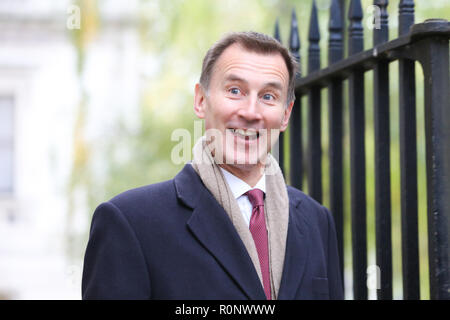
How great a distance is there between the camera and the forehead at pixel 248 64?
7.37 feet

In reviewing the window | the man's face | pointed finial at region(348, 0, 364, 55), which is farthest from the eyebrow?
the window

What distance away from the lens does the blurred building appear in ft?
34.9

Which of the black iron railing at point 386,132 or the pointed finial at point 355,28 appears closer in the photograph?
the black iron railing at point 386,132

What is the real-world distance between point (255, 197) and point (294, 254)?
224 millimetres

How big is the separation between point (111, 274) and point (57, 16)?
32.9 feet

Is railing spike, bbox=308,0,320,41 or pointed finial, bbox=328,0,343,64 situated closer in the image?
pointed finial, bbox=328,0,343,64

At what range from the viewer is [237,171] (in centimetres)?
234

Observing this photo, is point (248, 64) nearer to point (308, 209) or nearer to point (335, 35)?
point (308, 209)

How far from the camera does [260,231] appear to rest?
228 centimetres

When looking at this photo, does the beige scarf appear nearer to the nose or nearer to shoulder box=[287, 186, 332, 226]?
shoulder box=[287, 186, 332, 226]

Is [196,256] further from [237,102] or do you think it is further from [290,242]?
[237,102]

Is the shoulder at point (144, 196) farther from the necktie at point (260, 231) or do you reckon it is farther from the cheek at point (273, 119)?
the cheek at point (273, 119)

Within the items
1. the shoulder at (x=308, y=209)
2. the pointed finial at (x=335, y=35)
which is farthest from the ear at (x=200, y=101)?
the pointed finial at (x=335, y=35)

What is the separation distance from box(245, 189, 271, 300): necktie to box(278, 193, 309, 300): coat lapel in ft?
0.18
